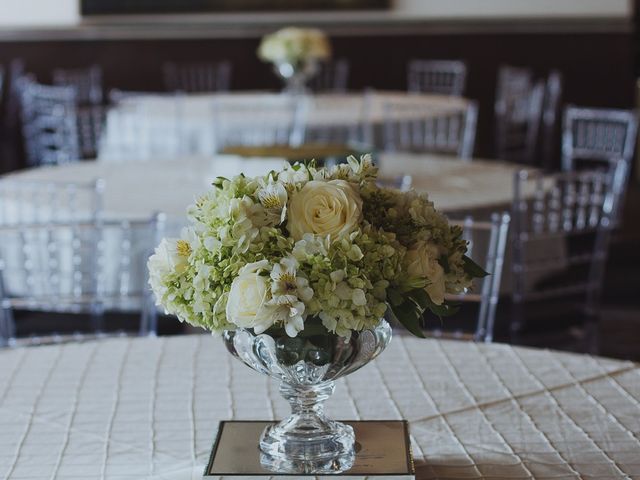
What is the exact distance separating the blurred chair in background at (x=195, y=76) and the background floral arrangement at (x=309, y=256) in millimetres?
7217

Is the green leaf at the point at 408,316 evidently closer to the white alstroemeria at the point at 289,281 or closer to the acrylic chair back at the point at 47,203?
the white alstroemeria at the point at 289,281

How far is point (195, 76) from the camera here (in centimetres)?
880

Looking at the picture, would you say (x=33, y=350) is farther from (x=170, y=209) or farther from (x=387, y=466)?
(x=170, y=209)

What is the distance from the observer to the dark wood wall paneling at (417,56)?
28.0ft

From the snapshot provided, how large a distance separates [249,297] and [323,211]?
138 millimetres

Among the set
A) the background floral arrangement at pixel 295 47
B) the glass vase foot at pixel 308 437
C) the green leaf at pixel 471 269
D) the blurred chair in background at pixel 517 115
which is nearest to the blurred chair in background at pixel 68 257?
the glass vase foot at pixel 308 437

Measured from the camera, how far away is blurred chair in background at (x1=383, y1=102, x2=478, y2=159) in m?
6.02

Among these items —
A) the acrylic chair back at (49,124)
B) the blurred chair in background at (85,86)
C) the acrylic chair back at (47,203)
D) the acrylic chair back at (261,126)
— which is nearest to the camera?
the acrylic chair back at (47,203)

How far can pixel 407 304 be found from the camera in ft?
4.74

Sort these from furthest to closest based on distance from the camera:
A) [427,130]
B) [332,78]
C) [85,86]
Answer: [332,78] < [85,86] < [427,130]

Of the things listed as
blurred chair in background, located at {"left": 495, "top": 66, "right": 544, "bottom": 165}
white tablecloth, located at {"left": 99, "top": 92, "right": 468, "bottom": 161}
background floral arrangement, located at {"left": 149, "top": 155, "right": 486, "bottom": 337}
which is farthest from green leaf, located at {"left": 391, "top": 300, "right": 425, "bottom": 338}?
blurred chair in background, located at {"left": 495, "top": 66, "right": 544, "bottom": 165}

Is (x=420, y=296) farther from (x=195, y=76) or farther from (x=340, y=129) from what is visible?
(x=195, y=76)

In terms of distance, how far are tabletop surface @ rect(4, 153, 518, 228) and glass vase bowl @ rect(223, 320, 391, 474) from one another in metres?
2.02

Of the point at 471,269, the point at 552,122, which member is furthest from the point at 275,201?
the point at 552,122
